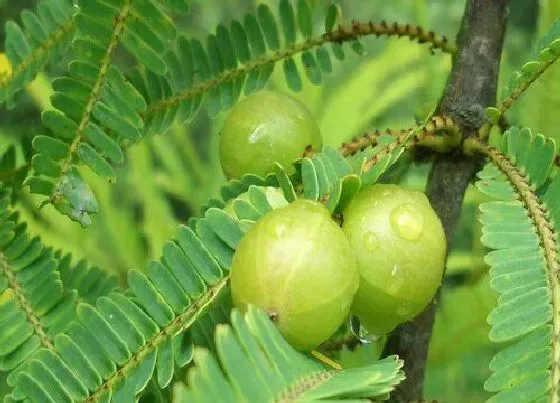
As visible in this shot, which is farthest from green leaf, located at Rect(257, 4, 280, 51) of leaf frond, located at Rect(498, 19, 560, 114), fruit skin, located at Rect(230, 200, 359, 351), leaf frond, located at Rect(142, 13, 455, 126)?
fruit skin, located at Rect(230, 200, 359, 351)

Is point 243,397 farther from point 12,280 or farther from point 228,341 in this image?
point 12,280

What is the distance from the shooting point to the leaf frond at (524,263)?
1.64 feet

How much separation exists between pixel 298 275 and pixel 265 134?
0.22 m

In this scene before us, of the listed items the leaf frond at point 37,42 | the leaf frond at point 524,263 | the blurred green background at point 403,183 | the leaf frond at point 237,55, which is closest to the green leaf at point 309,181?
the leaf frond at point 524,263

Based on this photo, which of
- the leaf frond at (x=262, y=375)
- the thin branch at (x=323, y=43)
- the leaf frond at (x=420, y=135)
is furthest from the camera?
the thin branch at (x=323, y=43)

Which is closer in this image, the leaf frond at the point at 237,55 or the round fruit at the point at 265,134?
the round fruit at the point at 265,134

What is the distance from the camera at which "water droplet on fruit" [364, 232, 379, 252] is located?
1.79 feet

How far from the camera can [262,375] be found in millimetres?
456

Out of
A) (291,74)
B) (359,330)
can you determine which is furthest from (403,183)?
(359,330)

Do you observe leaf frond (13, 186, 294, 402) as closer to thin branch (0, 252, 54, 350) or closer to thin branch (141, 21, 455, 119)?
thin branch (0, 252, 54, 350)

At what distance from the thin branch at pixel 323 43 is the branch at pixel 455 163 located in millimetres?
33

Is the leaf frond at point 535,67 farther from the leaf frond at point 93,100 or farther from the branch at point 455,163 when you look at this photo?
the leaf frond at point 93,100

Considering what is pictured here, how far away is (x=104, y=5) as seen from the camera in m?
0.67

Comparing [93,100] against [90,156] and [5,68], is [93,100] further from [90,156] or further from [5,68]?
[5,68]
